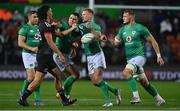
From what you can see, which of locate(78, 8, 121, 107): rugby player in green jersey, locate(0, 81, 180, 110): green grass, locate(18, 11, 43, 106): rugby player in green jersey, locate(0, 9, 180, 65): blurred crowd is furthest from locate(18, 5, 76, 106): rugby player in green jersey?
locate(0, 9, 180, 65): blurred crowd

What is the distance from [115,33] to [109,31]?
1.09ft

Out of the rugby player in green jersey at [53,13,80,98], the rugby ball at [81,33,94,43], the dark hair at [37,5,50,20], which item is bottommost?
the rugby player in green jersey at [53,13,80,98]

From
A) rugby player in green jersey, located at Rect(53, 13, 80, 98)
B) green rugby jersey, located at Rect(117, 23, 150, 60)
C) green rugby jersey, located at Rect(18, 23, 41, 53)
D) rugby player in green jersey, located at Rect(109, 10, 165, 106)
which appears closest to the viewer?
rugby player in green jersey, located at Rect(109, 10, 165, 106)

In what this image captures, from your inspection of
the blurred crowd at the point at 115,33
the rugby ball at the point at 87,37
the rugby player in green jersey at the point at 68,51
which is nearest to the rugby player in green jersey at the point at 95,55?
the rugby ball at the point at 87,37

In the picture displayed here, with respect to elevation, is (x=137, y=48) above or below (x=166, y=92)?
above

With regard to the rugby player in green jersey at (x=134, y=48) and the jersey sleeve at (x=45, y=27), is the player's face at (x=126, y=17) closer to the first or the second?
the rugby player in green jersey at (x=134, y=48)

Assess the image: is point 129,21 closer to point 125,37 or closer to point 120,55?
point 125,37

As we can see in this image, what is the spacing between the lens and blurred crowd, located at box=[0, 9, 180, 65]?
31.4m

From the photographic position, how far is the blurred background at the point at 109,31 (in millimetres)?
31406

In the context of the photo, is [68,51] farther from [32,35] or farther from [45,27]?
[45,27]

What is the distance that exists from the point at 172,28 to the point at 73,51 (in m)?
13.2

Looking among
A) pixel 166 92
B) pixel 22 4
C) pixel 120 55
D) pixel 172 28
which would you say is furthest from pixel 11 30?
pixel 166 92

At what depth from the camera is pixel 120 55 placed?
32.0 metres

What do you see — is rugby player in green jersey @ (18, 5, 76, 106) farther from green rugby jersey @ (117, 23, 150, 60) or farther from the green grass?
green rugby jersey @ (117, 23, 150, 60)
